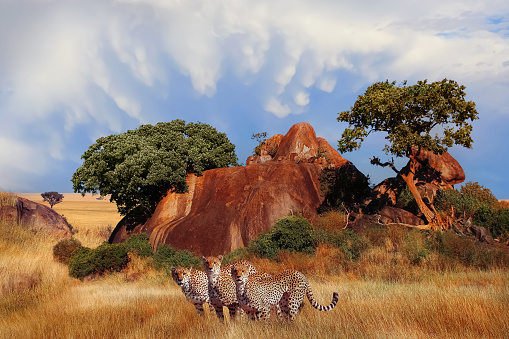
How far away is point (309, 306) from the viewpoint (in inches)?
419

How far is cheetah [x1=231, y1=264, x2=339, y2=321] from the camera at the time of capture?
8.57m

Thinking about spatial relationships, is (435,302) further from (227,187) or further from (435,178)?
(435,178)

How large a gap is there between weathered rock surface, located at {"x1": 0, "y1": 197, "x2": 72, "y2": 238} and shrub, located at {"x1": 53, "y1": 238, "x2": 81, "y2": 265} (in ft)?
22.7

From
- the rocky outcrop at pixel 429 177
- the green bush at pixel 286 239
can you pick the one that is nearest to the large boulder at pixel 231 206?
the green bush at pixel 286 239

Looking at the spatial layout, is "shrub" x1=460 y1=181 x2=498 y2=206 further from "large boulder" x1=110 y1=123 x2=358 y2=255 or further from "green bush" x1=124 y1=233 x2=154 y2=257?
"green bush" x1=124 y1=233 x2=154 y2=257

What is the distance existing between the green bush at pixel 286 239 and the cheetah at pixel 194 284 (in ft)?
42.1

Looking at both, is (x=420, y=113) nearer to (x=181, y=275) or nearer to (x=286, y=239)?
(x=286, y=239)

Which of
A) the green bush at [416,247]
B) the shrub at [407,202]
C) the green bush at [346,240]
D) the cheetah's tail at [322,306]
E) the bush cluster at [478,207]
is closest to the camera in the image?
the cheetah's tail at [322,306]

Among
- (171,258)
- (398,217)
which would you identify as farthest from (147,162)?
(398,217)

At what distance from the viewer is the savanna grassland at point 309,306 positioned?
9070mm

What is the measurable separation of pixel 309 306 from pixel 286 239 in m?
12.8

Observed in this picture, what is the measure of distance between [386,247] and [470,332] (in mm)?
14642

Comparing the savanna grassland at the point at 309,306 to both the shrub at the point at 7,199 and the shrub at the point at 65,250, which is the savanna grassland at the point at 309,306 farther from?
the shrub at the point at 7,199

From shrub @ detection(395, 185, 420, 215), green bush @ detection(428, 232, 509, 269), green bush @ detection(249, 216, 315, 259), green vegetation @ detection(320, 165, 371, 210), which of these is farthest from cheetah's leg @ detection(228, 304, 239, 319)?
shrub @ detection(395, 185, 420, 215)
